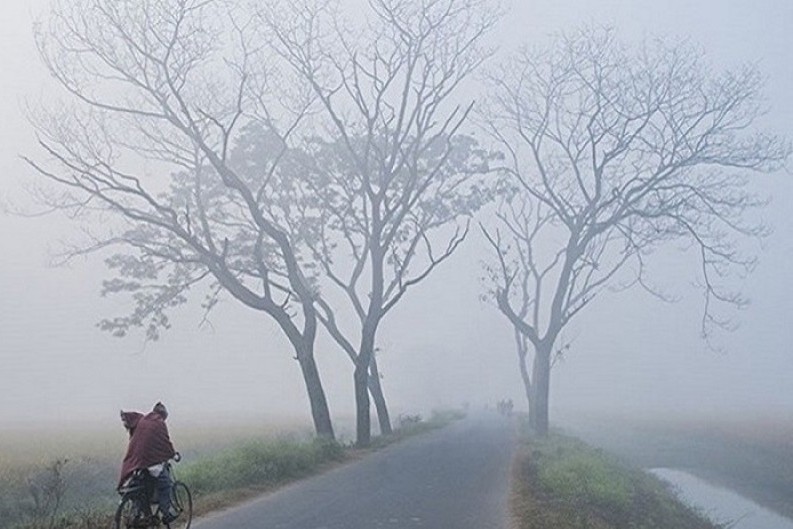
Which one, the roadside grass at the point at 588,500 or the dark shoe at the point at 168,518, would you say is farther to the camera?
the roadside grass at the point at 588,500

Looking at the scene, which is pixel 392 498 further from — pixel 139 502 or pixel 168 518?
pixel 139 502

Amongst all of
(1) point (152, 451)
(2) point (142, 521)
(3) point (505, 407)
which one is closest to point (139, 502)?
(2) point (142, 521)

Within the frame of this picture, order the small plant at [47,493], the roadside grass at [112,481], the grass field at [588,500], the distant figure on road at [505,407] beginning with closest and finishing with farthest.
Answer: the small plant at [47,493] < the roadside grass at [112,481] < the grass field at [588,500] < the distant figure on road at [505,407]

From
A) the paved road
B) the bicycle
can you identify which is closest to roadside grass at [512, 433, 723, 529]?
the paved road

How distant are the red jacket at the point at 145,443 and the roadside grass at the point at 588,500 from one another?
5587 mm

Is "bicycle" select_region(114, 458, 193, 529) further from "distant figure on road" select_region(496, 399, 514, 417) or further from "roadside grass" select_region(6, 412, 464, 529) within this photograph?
"distant figure on road" select_region(496, 399, 514, 417)

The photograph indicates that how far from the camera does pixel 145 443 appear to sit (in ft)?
38.6

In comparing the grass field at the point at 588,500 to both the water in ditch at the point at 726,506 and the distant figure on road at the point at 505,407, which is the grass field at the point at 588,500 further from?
the distant figure on road at the point at 505,407

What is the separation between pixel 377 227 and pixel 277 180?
4.54m

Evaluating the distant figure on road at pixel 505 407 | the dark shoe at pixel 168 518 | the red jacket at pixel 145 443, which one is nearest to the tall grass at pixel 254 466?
the dark shoe at pixel 168 518

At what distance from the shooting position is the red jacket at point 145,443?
11.7 metres

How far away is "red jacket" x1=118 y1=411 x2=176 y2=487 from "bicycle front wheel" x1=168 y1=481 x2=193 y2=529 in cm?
60

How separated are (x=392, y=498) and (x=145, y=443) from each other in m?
6.43

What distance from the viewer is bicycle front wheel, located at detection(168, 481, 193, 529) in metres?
12.2
